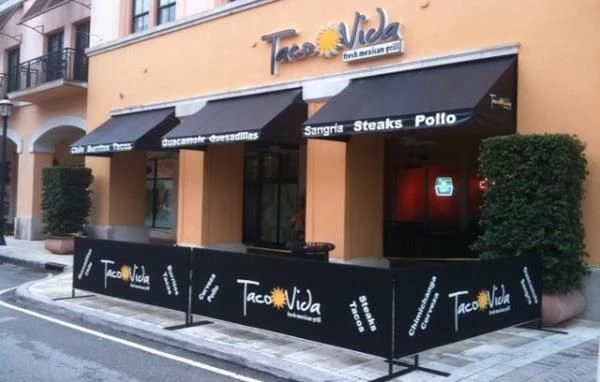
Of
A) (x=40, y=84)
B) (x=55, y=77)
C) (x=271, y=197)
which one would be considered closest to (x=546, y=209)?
(x=271, y=197)

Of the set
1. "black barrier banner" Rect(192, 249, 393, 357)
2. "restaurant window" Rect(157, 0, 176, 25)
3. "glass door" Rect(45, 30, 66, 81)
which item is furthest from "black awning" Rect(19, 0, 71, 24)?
"black barrier banner" Rect(192, 249, 393, 357)

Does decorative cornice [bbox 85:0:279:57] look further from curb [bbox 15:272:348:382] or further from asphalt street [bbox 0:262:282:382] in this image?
asphalt street [bbox 0:262:282:382]

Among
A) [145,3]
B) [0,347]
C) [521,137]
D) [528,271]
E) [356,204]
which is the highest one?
[145,3]

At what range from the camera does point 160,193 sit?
23484mm

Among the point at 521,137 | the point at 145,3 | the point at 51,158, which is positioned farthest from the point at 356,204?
the point at 51,158

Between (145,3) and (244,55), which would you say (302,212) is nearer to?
(244,55)

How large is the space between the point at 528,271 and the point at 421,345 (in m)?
2.72

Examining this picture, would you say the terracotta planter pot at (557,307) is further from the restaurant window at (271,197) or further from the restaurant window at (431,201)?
the restaurant window at (271,197)

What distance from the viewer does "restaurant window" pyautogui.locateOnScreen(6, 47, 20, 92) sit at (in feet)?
79.7

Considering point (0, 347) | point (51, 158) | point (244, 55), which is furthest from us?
point (51, 158)

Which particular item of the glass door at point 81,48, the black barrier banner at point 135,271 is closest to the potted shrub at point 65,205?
the glass door at point 81,48

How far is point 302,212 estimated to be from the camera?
18.2 metres

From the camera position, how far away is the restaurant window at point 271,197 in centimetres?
1953

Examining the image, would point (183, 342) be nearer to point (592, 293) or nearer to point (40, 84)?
point (592, 293)
